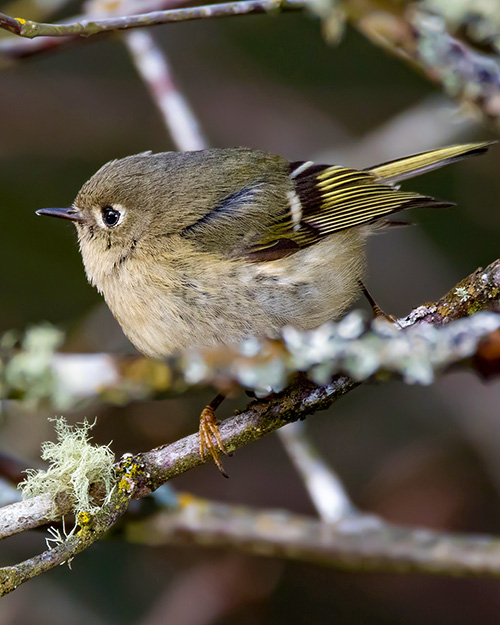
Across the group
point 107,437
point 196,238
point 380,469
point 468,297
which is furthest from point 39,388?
point 380,469

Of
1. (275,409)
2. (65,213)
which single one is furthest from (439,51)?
(65,213)

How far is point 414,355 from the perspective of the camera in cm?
129

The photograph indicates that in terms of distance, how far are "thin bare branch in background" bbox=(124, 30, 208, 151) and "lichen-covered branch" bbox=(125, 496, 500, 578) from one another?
1323 mm

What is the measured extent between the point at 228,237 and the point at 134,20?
2.34 ft

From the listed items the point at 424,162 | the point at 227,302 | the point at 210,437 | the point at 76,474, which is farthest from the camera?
the point at 424,162

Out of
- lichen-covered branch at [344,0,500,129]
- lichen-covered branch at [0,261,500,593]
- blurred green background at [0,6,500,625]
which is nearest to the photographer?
lichen-covered branch at [0,261,500,593]

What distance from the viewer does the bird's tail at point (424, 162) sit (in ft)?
7.93

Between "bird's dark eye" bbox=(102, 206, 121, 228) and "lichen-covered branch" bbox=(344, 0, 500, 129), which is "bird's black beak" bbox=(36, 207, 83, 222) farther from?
"lichen-covered branch" bbox=(344, 0, 500, 129)

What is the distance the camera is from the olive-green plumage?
2.14m

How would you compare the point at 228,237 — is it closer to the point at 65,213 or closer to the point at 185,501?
the point at 65,213

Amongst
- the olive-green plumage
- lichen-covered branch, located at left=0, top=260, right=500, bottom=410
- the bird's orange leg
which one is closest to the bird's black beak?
the olive-green plumage

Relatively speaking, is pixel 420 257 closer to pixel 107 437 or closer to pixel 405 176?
pixel 405 176

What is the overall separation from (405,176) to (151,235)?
893 millimetres

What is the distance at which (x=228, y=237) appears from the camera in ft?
7.48
